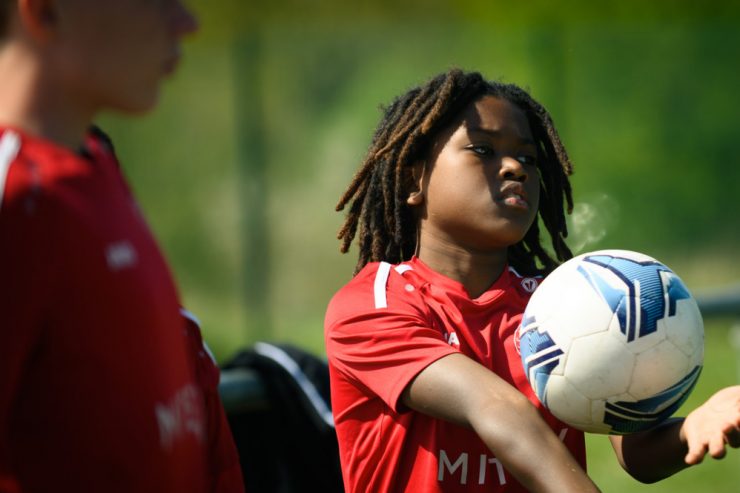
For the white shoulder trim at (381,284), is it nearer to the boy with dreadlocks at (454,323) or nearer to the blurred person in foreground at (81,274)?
the boy with dreadlocks at (454,323)

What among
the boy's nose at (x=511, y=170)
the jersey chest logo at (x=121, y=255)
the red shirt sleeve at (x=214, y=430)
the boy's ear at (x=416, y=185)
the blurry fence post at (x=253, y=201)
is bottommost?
the blurry fence post at (x=253, y=201)

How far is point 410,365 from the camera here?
2.78 meters

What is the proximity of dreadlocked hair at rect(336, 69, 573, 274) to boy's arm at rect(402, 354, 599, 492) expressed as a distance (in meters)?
0.66

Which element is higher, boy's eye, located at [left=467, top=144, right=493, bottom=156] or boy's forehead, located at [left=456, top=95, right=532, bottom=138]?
boy's forehead, located at [left=456, top=95, right=532, bottom=138]

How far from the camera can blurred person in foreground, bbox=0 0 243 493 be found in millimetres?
1704

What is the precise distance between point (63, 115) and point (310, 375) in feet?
9.35

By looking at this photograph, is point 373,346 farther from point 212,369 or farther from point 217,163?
point 217,163

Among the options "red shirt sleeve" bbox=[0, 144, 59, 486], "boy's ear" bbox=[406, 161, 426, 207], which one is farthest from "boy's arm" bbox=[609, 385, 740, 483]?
"red shirt sleeve" bbox=[0, 144, 59, 486]

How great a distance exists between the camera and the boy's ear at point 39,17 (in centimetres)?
177

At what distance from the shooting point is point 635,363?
2.61 metres

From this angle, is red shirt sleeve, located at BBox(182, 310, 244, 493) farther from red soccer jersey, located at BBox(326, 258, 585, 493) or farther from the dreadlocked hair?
the dreadlocked hair

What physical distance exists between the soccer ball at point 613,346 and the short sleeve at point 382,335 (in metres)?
0.25

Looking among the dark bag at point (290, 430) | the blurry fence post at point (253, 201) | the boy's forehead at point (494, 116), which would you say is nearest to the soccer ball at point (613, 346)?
the boy's forehead at point (494, 116)

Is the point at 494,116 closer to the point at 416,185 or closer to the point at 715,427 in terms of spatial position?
the point at 416,185
